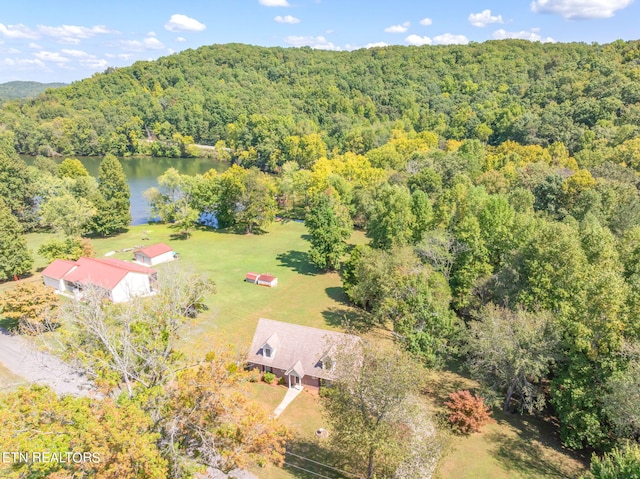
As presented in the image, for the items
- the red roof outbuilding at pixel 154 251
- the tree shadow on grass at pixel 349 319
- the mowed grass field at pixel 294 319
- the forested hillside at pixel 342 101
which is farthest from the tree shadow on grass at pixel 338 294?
the forested hillside at pixel 342 101

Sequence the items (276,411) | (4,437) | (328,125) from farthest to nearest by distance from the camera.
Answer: (328,125) < (276,411) < (4,437)

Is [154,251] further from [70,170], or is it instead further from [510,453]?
[510,453]

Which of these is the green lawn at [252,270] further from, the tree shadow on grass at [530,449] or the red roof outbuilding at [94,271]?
the tree shadow on grass at [530,449]

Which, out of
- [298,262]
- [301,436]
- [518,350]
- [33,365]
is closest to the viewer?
[301,436]

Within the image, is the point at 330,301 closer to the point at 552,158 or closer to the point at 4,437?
the point at 4,437

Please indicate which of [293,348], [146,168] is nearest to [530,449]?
[293,348]

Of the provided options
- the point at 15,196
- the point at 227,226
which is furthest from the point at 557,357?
Result: the point at 15,196

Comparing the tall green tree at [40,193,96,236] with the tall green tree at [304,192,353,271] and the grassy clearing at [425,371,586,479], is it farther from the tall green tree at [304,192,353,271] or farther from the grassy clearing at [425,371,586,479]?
the grassy clearing at [425,371,586,479]
